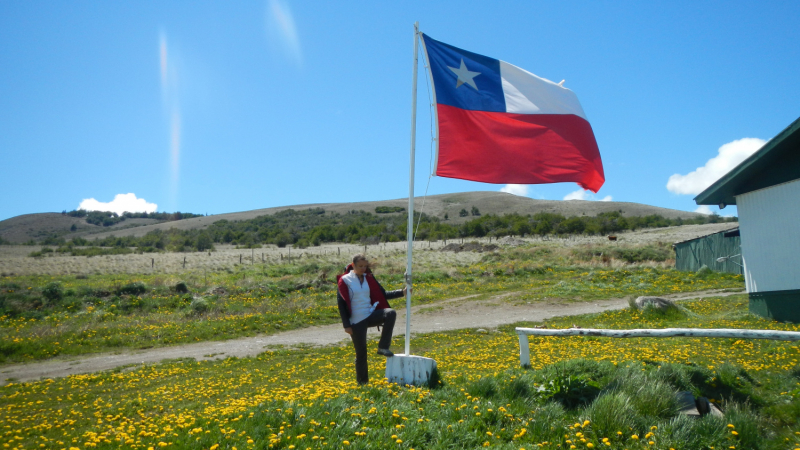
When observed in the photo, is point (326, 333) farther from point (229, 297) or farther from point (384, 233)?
point (384, 233)

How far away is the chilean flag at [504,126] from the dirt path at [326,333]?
24.9 ft

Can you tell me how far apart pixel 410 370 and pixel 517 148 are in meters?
3.81

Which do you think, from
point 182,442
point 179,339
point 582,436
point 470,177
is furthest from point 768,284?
point 179,339

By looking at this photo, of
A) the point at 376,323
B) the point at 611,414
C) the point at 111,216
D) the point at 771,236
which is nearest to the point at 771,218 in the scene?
the point at 771,236

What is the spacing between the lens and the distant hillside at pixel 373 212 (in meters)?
105

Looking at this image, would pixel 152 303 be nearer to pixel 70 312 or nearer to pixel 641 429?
pixel 70 312

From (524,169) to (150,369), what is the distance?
31.3 feet

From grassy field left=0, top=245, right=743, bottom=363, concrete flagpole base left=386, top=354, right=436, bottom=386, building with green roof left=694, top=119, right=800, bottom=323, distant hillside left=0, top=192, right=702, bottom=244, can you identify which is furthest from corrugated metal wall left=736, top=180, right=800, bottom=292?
distant hillside left=0, top=192, right=702, bottom=244

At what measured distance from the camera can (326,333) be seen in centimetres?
1631

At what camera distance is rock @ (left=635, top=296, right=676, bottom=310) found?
15031mm

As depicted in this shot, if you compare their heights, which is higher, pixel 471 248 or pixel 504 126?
pixel 504 126

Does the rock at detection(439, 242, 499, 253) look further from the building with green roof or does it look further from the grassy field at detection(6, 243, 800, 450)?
the building with green roof

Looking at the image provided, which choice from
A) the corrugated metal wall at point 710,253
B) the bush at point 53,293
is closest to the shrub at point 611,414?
the bush at point 53,293

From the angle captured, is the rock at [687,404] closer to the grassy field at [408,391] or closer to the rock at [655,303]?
the grassy field at [408,391]
